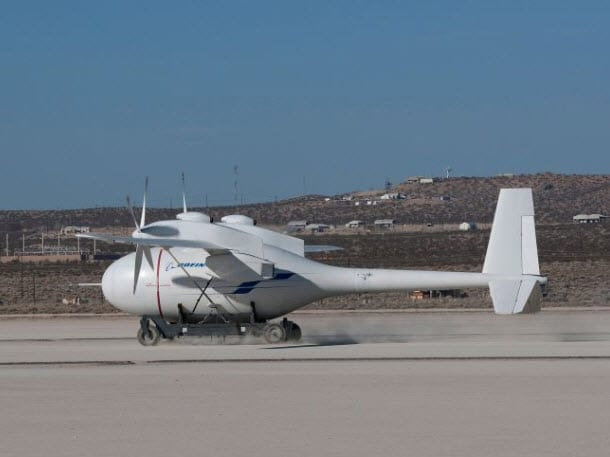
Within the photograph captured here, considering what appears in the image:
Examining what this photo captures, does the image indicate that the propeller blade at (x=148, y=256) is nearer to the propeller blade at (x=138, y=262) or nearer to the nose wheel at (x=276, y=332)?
the propeller blade at (x=138, y=262)

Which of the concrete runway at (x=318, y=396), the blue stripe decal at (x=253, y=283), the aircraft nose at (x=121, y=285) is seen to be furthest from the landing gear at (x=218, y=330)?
the aircraft nose at (x=121, y=285)

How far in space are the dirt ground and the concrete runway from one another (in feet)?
36.6

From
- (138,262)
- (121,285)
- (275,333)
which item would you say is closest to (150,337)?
(121,285)

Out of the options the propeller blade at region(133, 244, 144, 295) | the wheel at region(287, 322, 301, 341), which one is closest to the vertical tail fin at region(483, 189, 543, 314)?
the wheel at region(287, 322, 301, 341)

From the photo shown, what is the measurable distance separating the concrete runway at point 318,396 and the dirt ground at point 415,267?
11.1m

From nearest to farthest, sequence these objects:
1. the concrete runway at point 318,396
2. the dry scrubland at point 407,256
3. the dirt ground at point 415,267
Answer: the concrete runway at point 318,396 < the dirt ground at point 415,267 < the dry scrubland at point 407,256

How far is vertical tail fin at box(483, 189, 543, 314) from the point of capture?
101ft

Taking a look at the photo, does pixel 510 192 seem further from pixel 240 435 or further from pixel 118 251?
pixel 118 251

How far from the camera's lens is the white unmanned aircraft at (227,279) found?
3284 cm

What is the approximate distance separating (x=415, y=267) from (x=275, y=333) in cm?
5144

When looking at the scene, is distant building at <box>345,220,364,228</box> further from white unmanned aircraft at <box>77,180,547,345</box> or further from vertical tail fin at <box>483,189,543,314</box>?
vertical tail fin at <box>483,189,543,314</box>

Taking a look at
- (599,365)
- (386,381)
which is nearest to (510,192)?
(599,365)

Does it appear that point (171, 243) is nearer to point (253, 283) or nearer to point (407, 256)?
point (253, 283)

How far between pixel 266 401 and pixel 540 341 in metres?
13.2
